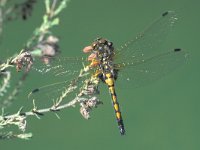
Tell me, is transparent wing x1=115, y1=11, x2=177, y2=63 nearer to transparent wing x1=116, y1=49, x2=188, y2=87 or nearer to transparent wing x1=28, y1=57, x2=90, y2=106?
transparent wing x1=116, y1=49, x2=188, y2=87

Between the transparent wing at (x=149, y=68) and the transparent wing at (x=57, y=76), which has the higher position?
the transparent wing at (x=149, y=68)

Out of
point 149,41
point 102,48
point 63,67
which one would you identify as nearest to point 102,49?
point 102,48

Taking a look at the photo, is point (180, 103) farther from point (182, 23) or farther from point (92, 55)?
point (92, 55)

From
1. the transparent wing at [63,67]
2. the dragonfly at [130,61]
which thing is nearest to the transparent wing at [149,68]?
the dragonfly at [130,61]

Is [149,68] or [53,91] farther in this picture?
[149,68]

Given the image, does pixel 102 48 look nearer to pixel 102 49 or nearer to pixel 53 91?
pixel 102 49

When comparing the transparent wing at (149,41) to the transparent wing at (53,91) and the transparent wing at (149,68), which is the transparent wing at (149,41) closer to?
the transparent wing at (149,68)
